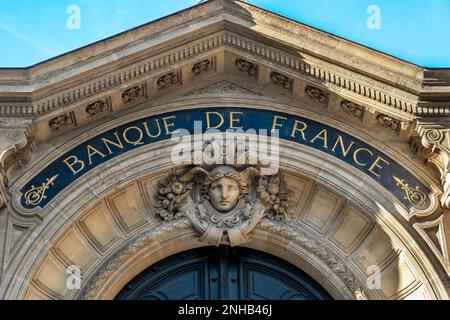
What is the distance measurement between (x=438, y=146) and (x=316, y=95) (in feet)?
6.21

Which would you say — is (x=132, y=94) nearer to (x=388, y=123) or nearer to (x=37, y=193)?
(x=37, y=193)

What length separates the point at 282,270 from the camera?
13578 millimetres

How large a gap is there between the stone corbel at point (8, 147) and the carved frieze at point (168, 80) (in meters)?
2.02

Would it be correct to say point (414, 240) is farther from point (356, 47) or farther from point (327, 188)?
point (356, 47)

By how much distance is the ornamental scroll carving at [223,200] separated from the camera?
43.7 ft

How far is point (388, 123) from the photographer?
44.9ft

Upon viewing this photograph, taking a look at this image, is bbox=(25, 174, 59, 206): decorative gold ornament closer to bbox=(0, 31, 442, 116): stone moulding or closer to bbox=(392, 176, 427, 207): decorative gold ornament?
bbox=(0, 31, 442, 116): stone moulding

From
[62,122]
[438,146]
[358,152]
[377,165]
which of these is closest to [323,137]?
[358,152]

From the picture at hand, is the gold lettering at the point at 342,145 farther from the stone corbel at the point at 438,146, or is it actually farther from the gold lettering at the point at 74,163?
the gold lettering at the point at 74,163

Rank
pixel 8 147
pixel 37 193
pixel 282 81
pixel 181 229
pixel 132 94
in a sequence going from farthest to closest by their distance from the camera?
1. pixel 282 81
2. pixel 132 94
3. pixel 181 229
4. pixel 37 193
5. pixel 8 147

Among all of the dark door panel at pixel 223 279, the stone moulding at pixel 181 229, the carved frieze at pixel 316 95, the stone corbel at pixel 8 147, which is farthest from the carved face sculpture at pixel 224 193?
the stone corbel at pixel 8 147

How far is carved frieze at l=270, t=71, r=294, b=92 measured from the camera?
1403cm

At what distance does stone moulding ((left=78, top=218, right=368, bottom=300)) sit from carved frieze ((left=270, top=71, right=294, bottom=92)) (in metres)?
1.97

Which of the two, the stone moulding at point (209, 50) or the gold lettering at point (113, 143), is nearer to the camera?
the stone moulding at point (209, 50)
